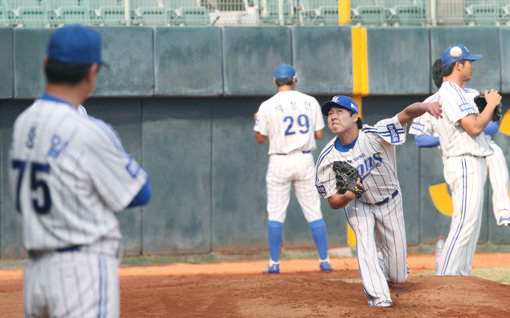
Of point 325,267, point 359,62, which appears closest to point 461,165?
point 325,267

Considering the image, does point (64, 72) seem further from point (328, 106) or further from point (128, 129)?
point (128, 129)

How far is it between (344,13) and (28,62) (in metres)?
4.77

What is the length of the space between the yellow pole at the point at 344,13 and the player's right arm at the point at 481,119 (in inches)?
197

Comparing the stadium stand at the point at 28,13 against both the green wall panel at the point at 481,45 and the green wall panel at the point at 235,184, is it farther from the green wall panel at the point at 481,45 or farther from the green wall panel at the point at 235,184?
the green wall panel at the point at 481,45

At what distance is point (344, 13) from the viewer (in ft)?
37.2

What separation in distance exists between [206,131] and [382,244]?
16.8ft

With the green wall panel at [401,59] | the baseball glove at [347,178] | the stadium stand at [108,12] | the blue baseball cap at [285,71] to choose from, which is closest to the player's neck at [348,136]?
the baseball glove at [347,178]

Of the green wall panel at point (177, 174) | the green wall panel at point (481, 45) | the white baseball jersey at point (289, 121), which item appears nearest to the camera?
the white baseball jersey at point (289, 121)

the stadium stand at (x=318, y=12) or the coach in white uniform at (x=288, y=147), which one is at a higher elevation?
the stadium stand at (x=318, y=12)

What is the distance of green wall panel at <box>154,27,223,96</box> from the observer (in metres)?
10.6

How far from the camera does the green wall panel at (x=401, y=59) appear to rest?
1103 centimetres

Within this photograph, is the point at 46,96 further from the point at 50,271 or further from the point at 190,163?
the point at 190,163

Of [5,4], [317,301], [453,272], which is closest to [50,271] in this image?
[317,301]

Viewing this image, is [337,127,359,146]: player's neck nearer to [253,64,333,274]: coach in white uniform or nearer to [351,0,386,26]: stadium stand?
[253,64,333,274]: coach in white uniform
